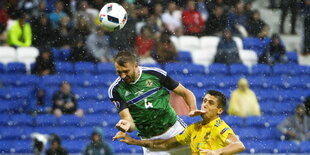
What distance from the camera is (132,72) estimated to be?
7.39 metres

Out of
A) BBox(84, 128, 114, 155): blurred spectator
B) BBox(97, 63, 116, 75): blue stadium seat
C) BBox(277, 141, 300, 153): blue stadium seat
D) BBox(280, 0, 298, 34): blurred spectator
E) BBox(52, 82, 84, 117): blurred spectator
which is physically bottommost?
BBox(277, 141, 300, 153): blue stadium seat

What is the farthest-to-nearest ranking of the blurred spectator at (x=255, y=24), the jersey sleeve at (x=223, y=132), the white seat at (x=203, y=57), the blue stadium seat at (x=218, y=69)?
the blurred spectator at (x=255, y=24) < the white seat at (x=203, y=57) < the blue stadium seat at (x=218, y=69) < the jersey sleeve at (x=223, y=132)

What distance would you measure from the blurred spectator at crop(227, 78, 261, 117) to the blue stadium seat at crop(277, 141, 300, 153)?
0.78 meters

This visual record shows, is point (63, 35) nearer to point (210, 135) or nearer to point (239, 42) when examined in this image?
point (239, 42)

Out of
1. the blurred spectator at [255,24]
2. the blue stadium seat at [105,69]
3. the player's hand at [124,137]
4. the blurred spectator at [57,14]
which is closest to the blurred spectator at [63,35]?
the blurred spectator at [57,14]

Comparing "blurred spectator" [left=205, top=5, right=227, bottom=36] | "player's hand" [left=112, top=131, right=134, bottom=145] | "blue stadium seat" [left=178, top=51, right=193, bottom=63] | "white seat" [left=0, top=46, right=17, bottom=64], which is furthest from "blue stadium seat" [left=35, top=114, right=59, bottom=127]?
"player's hand" [left=112, top=131, right=134, bottom=145]

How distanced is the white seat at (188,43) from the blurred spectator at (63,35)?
219cm

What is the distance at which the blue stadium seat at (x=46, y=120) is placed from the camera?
1258 cm

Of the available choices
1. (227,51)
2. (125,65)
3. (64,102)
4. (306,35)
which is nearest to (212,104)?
(125,65)

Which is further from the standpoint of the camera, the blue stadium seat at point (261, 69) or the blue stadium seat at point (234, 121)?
the blue stadium seat at point (261, 69)

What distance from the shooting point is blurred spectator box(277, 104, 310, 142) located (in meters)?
12.5

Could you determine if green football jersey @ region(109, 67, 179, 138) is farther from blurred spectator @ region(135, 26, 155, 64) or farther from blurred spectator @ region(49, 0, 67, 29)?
blurred spectator @ region(49, 0, 67, 29)

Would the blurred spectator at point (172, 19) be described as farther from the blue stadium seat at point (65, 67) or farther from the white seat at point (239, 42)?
the blue stadium seat at point (65, 67)

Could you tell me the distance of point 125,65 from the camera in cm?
721
